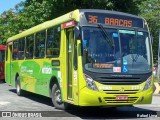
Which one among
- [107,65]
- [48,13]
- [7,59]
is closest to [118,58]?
[107,65]

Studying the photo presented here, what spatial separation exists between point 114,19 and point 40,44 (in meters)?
4.02

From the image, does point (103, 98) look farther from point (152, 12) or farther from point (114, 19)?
point (152, 12)

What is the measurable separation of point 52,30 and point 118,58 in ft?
10.7

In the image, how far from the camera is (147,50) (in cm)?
1177

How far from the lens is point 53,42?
1338 cm

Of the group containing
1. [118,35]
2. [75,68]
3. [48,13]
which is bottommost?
[75,68]

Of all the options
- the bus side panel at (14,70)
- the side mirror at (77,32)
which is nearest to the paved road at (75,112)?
the side mirror at (77,32)

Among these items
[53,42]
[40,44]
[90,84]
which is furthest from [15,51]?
[90,84]

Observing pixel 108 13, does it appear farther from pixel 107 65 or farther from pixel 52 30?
pixel 52 30

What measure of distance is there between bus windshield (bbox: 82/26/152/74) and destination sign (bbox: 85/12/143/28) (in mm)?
232

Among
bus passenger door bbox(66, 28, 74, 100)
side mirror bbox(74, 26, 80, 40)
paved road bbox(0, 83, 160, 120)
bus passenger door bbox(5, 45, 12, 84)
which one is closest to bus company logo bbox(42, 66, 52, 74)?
paved road bbox(0, 83, 160, 120)

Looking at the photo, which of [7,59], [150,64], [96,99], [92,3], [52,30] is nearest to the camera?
[96,99]

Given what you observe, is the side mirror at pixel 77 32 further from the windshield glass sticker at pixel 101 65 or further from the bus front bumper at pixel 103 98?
the bus front bumper at pixel 103 98

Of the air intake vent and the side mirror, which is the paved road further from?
the side mirror
